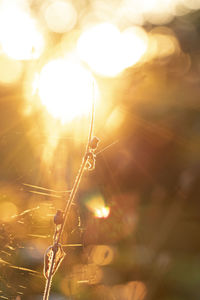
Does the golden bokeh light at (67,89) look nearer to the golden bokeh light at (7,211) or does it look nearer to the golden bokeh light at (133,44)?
the golden bokeh light at (7,211)

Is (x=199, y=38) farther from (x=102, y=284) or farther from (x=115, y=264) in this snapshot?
(x=102, y=284)

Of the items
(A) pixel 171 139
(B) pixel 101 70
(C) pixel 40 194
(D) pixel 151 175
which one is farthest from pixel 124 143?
(C) pixel 40 194

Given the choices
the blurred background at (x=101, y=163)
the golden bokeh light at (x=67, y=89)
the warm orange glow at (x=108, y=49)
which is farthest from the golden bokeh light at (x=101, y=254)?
the warm orange glow at (x=108, y=49)

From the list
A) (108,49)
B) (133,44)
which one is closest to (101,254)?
(108,49)

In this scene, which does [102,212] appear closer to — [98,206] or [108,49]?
[98,206]

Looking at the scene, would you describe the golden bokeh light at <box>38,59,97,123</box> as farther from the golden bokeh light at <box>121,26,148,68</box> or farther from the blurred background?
the golden bokeh light at <box>121,26,148,68</box>
